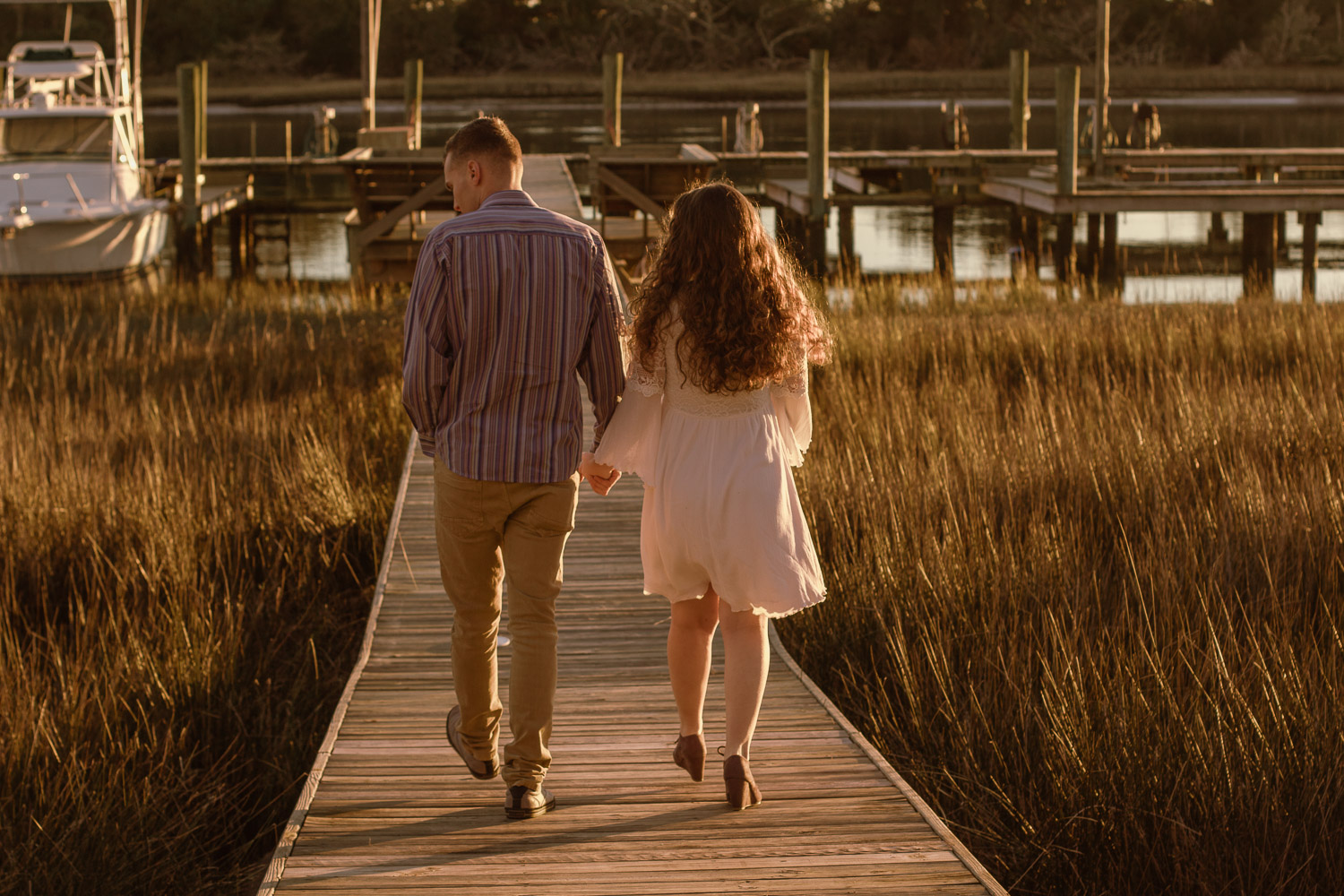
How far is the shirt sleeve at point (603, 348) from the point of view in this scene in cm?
343

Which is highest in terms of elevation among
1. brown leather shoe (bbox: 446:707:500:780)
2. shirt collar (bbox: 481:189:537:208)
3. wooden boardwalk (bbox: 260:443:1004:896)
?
shirt collar (bbox: 481:189:537:208)

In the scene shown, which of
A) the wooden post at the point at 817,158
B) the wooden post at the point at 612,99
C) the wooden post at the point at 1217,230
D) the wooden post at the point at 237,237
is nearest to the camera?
the wooden post at the point at 817,158

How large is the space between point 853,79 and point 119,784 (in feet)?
177

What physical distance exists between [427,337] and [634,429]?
544 mm

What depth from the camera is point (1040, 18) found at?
6216 cm

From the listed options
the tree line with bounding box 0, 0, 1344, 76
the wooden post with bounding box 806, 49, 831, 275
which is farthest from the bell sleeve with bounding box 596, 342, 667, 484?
the tree line with bounding box 0, 0, 1344, 76

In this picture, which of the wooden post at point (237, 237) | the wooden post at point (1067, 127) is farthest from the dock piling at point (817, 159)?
the wooden post at point (237, 237)

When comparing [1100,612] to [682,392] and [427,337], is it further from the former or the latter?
[427,337]

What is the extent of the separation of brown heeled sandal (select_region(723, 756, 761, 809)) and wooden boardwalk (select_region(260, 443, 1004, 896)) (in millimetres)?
42

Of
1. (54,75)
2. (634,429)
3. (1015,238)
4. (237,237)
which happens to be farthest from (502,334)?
(1015,238)

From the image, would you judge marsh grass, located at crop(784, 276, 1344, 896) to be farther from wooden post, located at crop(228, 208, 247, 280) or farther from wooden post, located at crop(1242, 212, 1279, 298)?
wooden post, located at crop(228, 208, 247, 280)

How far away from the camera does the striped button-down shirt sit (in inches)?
130

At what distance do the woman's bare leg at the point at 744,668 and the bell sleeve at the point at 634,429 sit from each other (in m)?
0.40

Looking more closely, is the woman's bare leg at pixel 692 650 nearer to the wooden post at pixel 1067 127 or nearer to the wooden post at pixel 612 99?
the wooden post at pixel 1067 127
